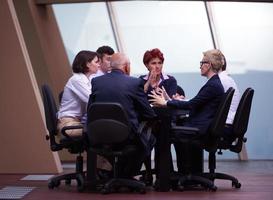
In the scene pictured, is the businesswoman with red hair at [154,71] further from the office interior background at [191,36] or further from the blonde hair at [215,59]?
the office interior background at [191,36]

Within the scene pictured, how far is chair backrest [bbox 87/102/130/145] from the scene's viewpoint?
16.8 feet

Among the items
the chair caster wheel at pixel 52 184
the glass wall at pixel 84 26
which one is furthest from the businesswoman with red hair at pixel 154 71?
the glass wall at pixel 84 26

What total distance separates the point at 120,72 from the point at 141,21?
537 cm

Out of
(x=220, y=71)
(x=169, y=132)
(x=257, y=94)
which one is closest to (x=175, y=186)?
(x=169, y=132)

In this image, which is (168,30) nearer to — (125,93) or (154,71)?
(154,71)

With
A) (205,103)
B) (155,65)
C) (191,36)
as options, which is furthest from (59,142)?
(191,36)

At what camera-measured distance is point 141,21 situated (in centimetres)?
1069

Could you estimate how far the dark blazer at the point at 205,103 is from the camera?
5.55m

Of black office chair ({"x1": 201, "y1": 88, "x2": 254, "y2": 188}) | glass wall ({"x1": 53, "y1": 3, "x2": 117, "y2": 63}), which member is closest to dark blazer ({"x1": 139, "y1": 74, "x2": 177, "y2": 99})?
black office chair ({"x1": 201, "y1": 88, "x2": 254, "y2": 188})

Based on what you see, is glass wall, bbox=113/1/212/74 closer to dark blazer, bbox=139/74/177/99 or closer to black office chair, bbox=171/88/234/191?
dark blazer, bbox=139/74/177/99

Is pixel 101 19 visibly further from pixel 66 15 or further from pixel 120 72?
pixel 120 72

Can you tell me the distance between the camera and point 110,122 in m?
5.12

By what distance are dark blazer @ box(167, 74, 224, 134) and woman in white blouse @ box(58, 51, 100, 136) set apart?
2.66ft

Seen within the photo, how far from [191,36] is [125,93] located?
17.8ft
